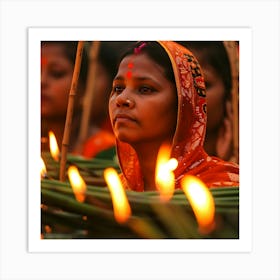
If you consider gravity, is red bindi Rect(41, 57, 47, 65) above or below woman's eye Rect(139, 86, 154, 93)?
above

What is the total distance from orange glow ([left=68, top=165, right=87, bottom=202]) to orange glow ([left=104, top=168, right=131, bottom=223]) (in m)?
0.10

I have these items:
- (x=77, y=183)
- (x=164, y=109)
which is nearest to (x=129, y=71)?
(x=164, y=109)

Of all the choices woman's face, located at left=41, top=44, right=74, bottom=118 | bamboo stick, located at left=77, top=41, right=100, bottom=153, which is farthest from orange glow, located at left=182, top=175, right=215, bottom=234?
woman's face, located at left=41, top=44, right=74, bottom=118

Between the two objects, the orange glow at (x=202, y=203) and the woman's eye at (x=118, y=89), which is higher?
the woman's eye at (x=118, y=89)

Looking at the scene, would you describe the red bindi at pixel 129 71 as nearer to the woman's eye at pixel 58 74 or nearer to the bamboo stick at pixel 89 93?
the bamboo stick at pixel 89 93

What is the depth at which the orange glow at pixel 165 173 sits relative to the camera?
197 cm

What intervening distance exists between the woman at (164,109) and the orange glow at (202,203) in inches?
1.4

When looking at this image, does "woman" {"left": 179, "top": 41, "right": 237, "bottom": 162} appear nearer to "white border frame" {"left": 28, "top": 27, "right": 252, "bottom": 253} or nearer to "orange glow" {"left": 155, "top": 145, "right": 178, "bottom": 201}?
"white border frame" {"left": 28, "top": 27, "right": 252, "bottom": 253}

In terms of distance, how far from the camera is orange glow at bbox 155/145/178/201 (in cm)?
197
